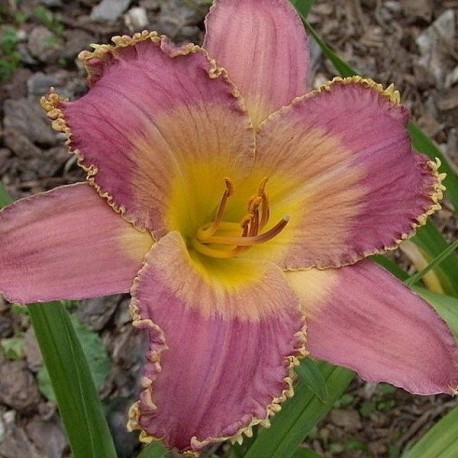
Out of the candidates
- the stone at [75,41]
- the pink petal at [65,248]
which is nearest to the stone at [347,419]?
the pink petal at [65,248]

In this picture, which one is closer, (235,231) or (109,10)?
(235,231)

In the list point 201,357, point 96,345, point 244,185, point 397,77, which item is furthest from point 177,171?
point 397,77

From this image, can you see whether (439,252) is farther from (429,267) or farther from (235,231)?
(235,231)

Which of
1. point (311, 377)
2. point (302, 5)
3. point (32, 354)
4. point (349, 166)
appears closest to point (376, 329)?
point (311, 377)

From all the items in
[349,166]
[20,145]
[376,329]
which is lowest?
[20,145]

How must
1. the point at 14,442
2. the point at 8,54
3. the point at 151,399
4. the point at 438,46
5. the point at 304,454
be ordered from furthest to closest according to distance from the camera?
the point at 438,46 < the point at 8,54 < the point at 14,442 < the point at 304,454 < the point at 151,399

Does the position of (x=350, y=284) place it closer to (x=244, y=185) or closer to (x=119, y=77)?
(x=244, y=185)

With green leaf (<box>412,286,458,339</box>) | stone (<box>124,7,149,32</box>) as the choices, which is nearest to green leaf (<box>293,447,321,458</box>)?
green leaf (<box>412,286,458,339</box>)

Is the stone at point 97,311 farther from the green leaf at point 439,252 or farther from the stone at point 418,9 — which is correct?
the stone at point 418,9
